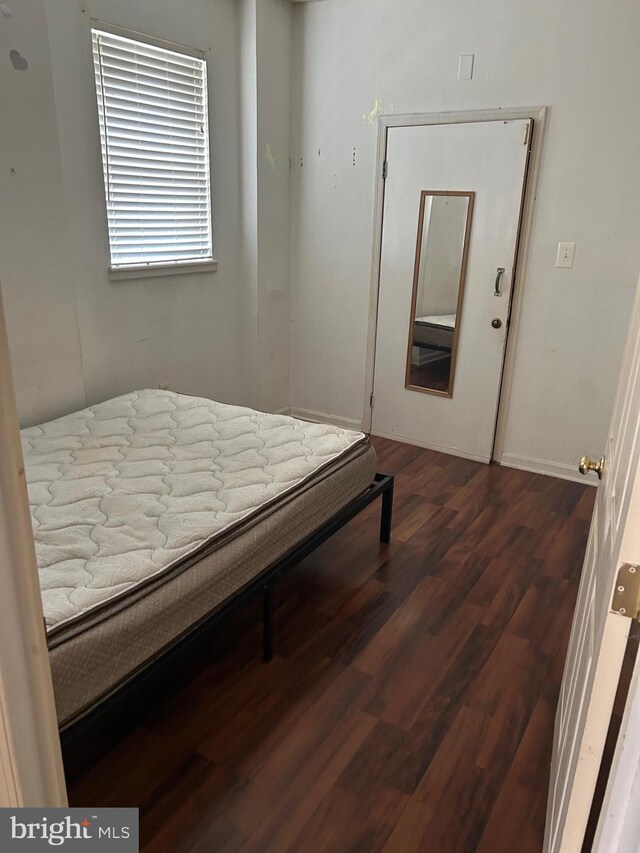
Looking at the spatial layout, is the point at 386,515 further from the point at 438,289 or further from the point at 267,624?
the point at 438,289

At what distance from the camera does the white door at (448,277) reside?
3.62m

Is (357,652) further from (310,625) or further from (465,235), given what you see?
(465,235)

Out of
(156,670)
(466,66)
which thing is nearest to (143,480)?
(156,670)

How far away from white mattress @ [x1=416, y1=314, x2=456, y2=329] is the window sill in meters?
1.39

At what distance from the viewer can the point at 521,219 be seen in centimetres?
358

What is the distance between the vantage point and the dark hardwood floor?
165cm

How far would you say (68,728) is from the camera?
1530 millimetres

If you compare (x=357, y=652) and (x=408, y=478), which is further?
(x=408, y=478)

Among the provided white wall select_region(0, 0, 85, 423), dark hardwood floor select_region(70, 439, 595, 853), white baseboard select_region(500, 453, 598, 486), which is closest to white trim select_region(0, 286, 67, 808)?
dark hardwood floor select_region(70, 439, 595, 853)

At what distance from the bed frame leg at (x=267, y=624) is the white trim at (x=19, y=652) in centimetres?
136

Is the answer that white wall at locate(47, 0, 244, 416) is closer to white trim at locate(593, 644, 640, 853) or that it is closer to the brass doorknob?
the brass doorknob

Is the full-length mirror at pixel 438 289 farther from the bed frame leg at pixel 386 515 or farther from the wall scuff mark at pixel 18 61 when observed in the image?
the wall scuff mark at pixel 18 61

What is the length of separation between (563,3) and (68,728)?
12.5 feet

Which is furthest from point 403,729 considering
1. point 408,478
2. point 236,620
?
point 408,478
